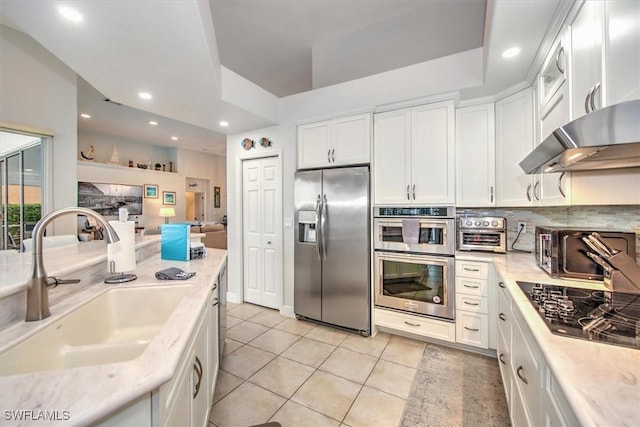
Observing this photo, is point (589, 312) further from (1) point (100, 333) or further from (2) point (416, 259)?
(1) point (100, 333)

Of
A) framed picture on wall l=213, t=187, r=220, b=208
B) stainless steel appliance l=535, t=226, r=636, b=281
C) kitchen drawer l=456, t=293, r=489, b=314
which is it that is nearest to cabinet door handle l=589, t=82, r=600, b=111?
stainless steel appliance l=535, t=226, r=636, b=281

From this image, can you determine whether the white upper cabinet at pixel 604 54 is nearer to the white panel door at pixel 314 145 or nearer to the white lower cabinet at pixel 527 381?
the white lower cabinet at pixel 527 381

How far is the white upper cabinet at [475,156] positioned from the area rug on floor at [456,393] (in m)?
1.47

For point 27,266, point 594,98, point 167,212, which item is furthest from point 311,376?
point 167,212

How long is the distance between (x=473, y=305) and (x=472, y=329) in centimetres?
22

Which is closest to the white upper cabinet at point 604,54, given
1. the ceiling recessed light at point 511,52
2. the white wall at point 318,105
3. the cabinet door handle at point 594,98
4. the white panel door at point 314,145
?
the cabinet door handle at point 594,98

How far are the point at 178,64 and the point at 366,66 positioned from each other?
2.32 metres

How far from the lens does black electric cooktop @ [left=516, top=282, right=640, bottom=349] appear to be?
3.18ft

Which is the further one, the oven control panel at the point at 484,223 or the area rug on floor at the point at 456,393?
the oven control panel at the point at 484,223

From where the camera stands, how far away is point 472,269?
239cm

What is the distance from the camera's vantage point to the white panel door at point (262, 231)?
3.50 meters

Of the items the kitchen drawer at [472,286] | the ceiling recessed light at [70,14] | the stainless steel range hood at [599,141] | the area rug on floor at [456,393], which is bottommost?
the area rug on floor at [456,393]

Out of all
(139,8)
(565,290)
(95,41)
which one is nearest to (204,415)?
(565,290)

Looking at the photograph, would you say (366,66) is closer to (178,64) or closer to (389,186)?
(389,186)
